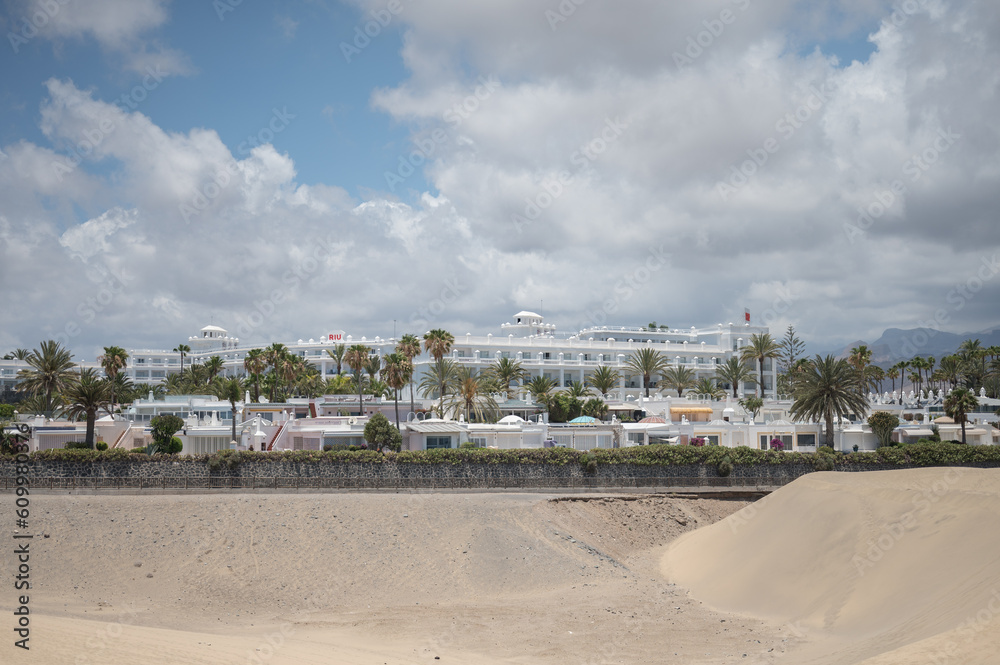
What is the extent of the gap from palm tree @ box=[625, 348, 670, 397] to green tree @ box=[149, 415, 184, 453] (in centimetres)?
5590

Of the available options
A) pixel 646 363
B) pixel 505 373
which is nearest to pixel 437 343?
pixel 505 373

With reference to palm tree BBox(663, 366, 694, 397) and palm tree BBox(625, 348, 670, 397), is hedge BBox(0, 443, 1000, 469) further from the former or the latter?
palm tree BBox(625, 348, 670, 397)

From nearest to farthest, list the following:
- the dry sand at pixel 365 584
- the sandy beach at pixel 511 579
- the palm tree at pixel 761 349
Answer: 1. the sandy beach at pixel 511 579
2. the dry sand at pixel 365 584
3. the palm tree at pixel 761 349

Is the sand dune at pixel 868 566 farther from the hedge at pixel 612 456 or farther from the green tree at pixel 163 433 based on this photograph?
the green tree at pixel 163 433

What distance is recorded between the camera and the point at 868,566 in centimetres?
2320

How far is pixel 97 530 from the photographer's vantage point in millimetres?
31250

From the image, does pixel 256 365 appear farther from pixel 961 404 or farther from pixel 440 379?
pixel 961 404

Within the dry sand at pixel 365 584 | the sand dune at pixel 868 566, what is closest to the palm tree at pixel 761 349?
the dry sand at pixel 365 584

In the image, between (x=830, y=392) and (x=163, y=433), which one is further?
(x=830, y=392)

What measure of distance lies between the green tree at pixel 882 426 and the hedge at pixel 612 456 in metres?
6.58

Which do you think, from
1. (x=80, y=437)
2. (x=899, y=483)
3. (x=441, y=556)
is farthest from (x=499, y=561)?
(x=80, y=437)

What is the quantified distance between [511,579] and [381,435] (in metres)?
19.2

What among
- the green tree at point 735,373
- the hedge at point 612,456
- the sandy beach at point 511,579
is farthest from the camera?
the green tree at point 735,373

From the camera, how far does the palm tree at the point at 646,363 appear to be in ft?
290
